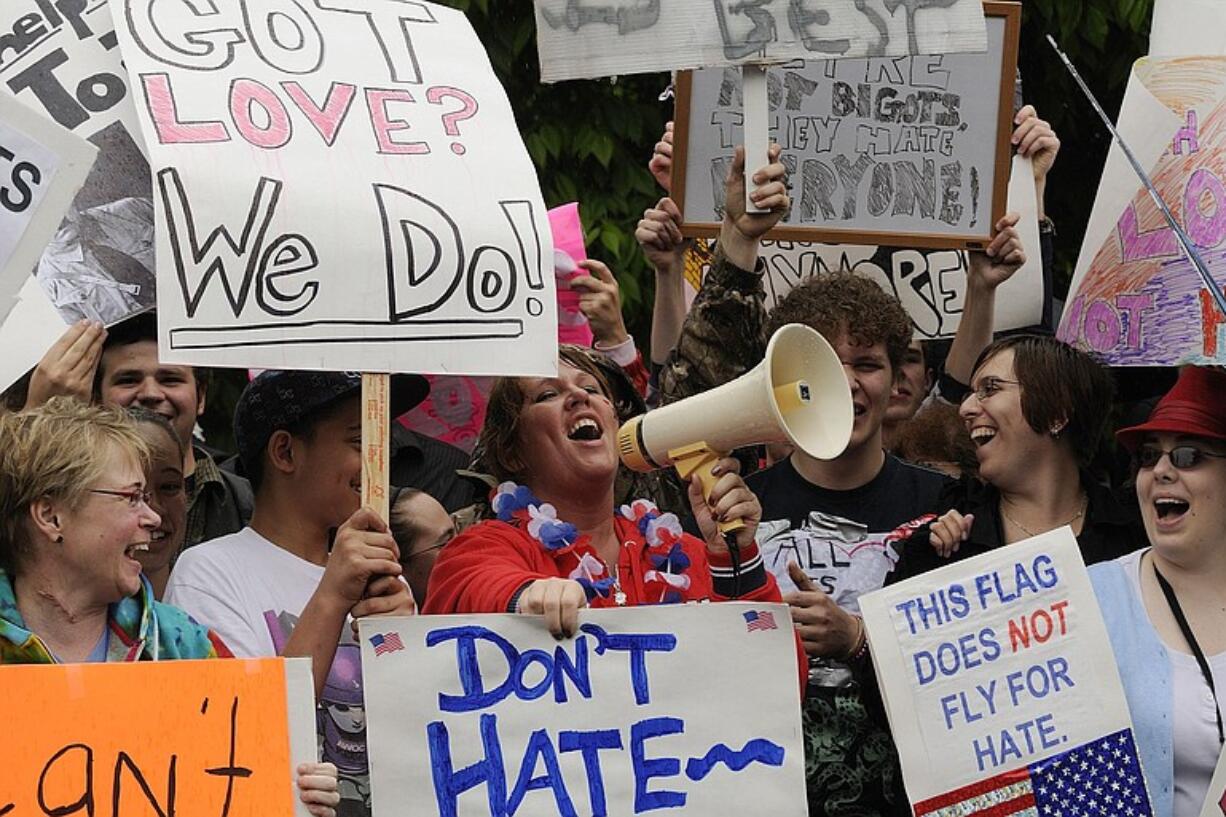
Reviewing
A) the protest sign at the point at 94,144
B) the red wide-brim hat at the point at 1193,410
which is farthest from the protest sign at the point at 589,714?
the protest sign at the point at 94,144

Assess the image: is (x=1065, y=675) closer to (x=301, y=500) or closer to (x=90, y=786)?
(x=301, y=500)

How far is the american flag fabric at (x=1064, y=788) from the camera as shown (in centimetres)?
410

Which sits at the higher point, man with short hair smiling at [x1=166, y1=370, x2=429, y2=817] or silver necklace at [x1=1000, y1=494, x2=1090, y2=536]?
man with short hair smiling at [x1=166, y1=370, x2=429, y2=817]

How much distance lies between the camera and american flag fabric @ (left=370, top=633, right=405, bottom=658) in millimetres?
3874

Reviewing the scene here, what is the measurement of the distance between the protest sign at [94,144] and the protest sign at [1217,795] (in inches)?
89.9

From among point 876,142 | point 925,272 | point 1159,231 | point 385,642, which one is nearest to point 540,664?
point 385,642

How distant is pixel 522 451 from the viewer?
4523 mm

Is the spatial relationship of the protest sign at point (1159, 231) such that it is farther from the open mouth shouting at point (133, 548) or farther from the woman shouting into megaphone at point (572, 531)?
the open mouth shouting at point (133, 548)

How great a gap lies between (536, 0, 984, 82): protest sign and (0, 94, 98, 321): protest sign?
1.24 metres

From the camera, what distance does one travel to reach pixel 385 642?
388cm

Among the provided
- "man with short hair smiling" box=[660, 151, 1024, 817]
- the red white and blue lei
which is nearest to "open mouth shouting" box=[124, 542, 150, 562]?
the red white and blue lei

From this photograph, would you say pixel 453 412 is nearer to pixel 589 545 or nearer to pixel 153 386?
pixel 153 386

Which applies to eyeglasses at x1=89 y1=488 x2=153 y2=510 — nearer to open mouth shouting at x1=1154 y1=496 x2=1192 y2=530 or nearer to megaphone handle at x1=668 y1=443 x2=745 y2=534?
megaphone handle at x1=668 y1=443 x2=745 y2=534

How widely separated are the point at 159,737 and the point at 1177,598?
198 centimetres
